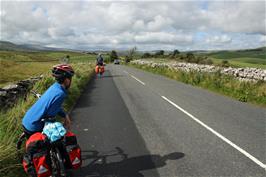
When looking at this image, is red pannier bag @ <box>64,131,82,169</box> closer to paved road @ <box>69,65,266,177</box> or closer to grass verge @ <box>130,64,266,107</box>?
paved road @ <box>69,65,266,177</box>

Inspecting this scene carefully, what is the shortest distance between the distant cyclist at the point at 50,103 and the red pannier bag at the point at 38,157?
0.20 metres

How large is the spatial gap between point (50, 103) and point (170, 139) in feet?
12.3

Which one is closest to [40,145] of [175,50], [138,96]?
[138,96]

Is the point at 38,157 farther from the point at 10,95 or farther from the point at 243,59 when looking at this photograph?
the point at 243,59

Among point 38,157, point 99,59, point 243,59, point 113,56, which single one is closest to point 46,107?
point 38,157

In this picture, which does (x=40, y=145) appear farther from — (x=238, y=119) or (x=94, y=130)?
(x=238, y=119)

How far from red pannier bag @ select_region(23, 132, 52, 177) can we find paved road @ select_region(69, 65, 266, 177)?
1.05 meters

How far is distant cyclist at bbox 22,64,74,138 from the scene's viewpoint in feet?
13.6

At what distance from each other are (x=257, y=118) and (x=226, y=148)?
409cm

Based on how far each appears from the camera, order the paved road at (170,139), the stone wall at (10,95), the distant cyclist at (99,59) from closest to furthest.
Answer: the paved road at (170,139)
the stone wall at (10,95)
the distant cyclist at (99,59)

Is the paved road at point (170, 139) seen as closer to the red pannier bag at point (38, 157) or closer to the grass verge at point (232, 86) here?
the red pannier bag at point (38, 157)

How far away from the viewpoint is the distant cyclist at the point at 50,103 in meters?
4.13

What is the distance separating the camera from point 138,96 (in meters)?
14.4

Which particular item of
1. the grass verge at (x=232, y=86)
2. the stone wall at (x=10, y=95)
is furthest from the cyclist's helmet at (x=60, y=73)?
the grass verge at (x=232, y=86)
